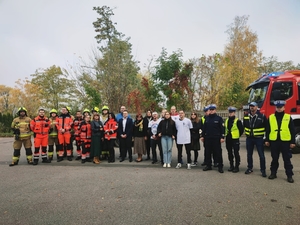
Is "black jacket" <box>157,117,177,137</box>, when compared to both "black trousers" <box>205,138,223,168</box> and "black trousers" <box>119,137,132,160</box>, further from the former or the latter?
"black trousers" <box>119,137,132,160</box>

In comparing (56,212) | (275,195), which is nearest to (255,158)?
(275,195)

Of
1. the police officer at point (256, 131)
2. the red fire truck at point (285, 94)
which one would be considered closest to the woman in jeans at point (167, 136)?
the police officer at point (256, 131)

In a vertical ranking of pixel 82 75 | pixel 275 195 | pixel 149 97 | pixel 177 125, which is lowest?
pixel 275 195

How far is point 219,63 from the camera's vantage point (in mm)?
21281

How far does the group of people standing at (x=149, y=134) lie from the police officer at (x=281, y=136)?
0.35 feet

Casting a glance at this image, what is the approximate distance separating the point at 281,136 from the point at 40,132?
7.31 metres

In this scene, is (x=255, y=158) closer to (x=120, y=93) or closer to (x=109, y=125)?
(x=109, y=125)

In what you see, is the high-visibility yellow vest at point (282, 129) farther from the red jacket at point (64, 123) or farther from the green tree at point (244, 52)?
the green tree at point (244, 52)

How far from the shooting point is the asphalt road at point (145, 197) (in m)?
3.73

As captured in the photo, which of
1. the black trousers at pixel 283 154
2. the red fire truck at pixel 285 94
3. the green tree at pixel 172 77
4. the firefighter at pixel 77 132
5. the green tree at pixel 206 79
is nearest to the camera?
the black trousers at pixel 283 154

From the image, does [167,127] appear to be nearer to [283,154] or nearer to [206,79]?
[283,154]

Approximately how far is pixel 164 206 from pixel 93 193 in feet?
Result: 5.29

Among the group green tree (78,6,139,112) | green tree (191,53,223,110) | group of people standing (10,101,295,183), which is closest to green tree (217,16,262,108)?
green tree (191,53,223,110)

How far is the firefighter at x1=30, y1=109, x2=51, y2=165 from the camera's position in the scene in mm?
7911
